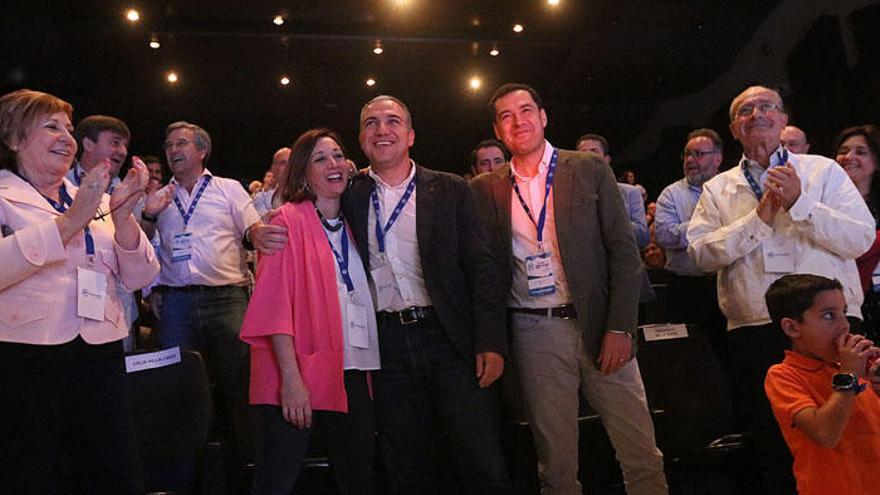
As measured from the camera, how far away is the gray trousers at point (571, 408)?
249cm

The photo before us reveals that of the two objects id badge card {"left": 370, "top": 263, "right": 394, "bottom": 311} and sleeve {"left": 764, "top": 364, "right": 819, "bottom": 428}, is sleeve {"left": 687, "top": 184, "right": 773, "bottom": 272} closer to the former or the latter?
sleeve {"left": 764, "top": 364, "right": 819, "bottom": 428}

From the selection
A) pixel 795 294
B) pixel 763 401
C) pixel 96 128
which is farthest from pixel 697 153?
pixel 96 128

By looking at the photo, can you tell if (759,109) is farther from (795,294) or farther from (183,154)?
(183,154)

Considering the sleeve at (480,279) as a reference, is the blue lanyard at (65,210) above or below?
above

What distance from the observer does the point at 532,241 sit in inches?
104

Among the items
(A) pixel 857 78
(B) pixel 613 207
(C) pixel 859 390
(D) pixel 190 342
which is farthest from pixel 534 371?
(A) pixel 857 78

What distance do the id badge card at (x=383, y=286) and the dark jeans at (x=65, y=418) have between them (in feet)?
2.67

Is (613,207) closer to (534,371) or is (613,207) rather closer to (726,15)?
(534,371)

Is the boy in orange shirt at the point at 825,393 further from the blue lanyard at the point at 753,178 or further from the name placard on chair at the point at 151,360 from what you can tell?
the name placard on chair at the point at 151,360

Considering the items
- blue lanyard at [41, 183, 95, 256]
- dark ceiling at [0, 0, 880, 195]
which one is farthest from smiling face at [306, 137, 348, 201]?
dark ceiling at [0, 0, 880, 195]

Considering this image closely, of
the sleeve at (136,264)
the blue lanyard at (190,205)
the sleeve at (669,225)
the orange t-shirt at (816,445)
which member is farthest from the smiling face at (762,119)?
the blue lanyard at (190,205)

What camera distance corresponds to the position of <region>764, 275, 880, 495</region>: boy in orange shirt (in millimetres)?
2029

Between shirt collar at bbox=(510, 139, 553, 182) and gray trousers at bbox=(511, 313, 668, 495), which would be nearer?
gray trousers at bbox=(511, 313, 668, 495)

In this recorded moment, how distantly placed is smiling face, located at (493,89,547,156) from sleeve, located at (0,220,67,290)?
5.11ft
